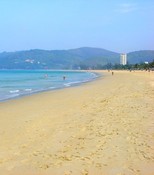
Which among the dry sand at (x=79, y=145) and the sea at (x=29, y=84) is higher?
the dry sand at (x=79, y=145)

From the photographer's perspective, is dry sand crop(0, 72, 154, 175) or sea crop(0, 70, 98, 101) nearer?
dry sand crop(0, 72, 154, 175)

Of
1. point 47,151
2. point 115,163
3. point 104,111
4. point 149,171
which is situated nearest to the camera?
point 149,171

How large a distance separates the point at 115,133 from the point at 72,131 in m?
1.27

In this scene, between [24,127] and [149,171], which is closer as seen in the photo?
[149,171]

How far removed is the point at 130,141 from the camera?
7922 mm

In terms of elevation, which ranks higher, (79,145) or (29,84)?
(79,145)

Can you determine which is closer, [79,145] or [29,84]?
[79,145]

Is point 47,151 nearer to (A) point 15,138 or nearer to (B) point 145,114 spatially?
(A) point 15,138

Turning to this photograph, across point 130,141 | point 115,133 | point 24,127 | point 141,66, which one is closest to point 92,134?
point 115,133

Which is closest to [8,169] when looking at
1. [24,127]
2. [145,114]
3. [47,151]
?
[47,151]

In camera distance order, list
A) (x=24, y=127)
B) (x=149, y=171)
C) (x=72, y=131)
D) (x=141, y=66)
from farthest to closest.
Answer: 1. (x=141, y=66)
2. (x=24, y=127)
3. (x=72, y=131)
4. (x=149, y=171)

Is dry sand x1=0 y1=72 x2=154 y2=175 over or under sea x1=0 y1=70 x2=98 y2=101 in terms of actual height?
over

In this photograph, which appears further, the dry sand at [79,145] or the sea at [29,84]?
the sea at [29,84]

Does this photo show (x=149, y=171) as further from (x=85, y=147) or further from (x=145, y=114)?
(x=145, y=114)
